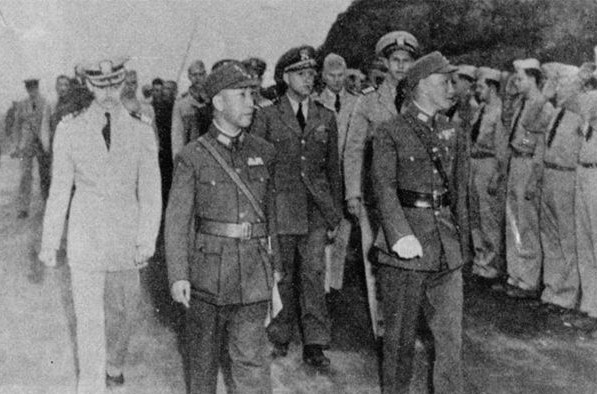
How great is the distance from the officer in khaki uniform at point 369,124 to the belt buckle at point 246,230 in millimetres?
1678

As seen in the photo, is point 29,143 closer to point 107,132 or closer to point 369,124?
point 369,124

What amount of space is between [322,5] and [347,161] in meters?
1.86

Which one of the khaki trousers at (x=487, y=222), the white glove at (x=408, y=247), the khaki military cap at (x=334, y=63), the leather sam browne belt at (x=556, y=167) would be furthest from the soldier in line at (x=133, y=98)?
the white glove at (x=408, y=247)

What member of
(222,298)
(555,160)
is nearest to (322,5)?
(555,160)

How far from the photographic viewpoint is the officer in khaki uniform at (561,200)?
6.04 m

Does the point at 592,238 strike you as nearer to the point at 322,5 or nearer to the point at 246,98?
the point at 322,5

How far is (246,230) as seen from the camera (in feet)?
12.0

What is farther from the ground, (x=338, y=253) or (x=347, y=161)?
(x=347, y=161)

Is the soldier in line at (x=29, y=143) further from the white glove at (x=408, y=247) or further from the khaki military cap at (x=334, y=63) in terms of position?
the white glove at (x=408, y=247)

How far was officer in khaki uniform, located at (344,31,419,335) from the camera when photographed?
5.26m

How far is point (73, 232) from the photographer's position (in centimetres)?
427

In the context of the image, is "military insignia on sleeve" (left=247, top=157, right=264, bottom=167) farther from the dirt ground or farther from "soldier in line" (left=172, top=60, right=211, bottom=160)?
"soldier in line" (left=172, top=60, right=211, bottom=160)

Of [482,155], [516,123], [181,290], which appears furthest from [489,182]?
[181,290]

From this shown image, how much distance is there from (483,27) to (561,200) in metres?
3.97
